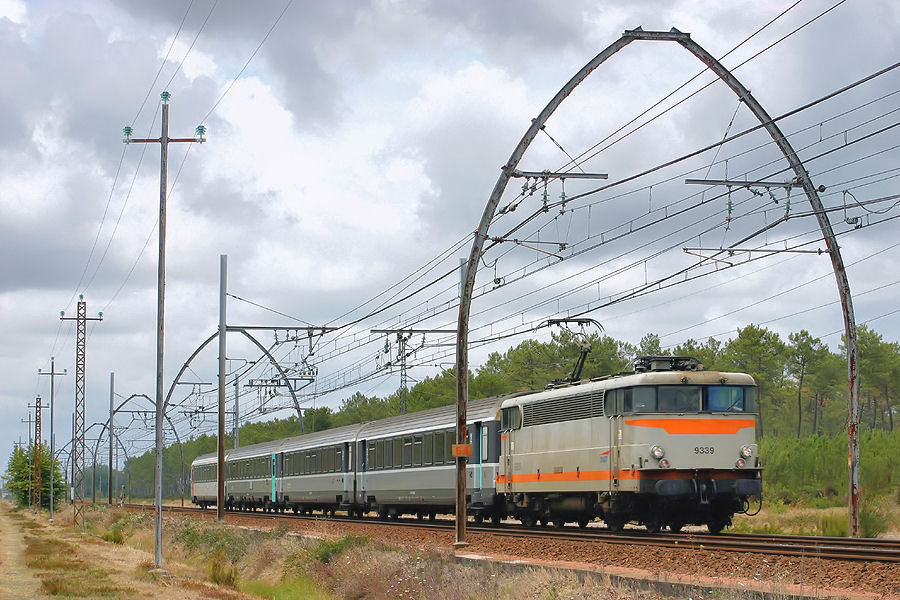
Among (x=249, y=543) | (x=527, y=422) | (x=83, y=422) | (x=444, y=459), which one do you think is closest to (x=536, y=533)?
(x=527, y=422)

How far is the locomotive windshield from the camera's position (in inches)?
1022

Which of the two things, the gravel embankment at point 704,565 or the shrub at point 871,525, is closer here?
the gravel embankment at point 704,565

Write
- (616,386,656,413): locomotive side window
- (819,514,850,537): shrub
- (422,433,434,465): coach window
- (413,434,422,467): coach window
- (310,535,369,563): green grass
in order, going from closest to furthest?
(616,386,656,413): locomotive side window → (310,535,369,563): green grass → (819,514,850,537): shrub → (422,433,434,465): coach window → (413,434,422,467): coach window

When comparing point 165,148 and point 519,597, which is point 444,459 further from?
point 519,597

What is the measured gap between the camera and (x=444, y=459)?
3628cm

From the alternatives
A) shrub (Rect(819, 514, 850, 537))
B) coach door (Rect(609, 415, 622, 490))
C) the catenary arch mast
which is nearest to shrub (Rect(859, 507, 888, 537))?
shrub (Rect(819, 514, 850, 537))

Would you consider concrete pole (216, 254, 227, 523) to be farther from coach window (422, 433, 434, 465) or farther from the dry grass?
the dry grass

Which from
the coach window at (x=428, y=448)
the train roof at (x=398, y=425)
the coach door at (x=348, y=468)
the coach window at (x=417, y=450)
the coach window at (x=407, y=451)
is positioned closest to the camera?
the train roof at (x=398, y=425)

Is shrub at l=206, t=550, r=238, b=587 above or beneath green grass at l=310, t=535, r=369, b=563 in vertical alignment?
beneath

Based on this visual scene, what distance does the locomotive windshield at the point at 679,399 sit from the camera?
85.2ft

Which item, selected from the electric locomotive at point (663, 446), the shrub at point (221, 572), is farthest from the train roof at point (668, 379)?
the shrub at point (221, 572)

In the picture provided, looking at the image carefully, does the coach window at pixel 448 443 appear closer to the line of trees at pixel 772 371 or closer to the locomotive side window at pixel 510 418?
the locomotive side window at pixel 510 418

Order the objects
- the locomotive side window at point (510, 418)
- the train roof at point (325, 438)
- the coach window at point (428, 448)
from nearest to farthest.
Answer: the locomotive side window at point (510, 418) < the coach window at point (428, 448) < the train roof at point (325, 438)

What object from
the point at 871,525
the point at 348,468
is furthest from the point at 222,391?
the point at 871,525
